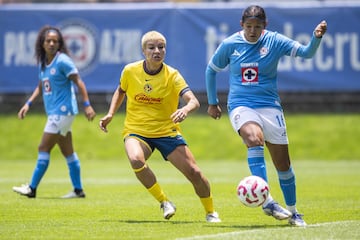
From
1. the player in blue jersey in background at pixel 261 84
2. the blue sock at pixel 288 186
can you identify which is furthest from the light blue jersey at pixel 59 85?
the blue sock at pixel 288 186

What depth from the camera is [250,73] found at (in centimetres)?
1029

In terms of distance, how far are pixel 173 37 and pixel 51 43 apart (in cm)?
1074

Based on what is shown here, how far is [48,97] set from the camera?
14367 mm

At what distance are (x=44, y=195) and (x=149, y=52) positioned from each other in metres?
4.86

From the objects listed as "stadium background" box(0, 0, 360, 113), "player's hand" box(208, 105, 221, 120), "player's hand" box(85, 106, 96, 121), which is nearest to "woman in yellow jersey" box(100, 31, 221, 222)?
"player's hand" box(208, 105, 221, 120)

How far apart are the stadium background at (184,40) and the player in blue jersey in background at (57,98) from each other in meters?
10.5

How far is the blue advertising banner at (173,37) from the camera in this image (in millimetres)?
24562

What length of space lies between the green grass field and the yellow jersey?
1037mm

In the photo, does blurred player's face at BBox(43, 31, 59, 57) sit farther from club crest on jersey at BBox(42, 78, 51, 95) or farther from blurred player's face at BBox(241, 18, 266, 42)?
blurred player's face at BBox(241, 18, 266, 42)

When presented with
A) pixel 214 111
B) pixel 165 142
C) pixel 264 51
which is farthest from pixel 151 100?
pixel 264 51

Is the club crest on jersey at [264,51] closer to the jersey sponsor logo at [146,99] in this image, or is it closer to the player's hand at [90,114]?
the jersey sponsor logo at [146,99]

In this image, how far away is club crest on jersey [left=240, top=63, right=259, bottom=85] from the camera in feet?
33.7

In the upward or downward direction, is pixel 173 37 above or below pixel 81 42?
above

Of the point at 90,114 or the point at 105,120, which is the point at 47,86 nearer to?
the point at 90,114
